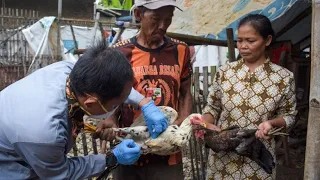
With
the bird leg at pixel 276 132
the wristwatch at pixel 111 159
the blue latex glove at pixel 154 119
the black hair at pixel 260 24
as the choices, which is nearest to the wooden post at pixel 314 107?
the bird leg at pixel 276 132

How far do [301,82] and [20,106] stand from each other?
4258 millimetres

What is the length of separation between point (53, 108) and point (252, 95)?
55.7 inches

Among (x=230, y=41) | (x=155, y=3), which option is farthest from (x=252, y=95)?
(x=230, y=41)

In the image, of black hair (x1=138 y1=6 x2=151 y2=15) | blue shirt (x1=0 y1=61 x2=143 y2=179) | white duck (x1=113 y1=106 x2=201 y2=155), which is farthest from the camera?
black hair (x1=138 y1=6 x2=151 y2=15)

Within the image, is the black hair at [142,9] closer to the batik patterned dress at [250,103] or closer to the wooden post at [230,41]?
the batik patterned dress at [250,103]

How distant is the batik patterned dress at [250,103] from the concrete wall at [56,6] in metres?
13.6

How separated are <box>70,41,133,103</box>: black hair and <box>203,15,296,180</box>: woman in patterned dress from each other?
3.27 feet

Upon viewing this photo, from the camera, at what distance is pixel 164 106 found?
2.52 meters

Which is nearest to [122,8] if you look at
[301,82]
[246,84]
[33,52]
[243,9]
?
[33,52]

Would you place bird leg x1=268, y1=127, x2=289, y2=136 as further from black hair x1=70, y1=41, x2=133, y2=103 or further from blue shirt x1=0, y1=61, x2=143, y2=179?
blue shirt x1=0, y1=61, x2=143, y2=179

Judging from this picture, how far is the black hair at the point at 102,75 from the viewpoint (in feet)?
5.77

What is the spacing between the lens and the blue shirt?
174 cm

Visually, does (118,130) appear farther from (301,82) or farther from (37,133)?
(301,82)

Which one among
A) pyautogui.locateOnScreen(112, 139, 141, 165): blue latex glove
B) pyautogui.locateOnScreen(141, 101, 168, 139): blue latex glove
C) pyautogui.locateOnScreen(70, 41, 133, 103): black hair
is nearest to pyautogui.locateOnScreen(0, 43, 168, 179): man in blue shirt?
pyautogui.locateOnScreen(70, 41, 133, 103): black hair
